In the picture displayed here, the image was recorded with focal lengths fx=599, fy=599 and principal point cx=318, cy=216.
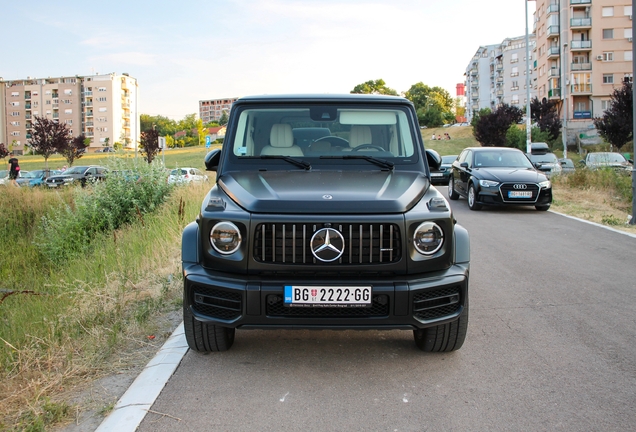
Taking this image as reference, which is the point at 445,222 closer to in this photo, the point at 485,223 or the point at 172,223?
the point at 172,223

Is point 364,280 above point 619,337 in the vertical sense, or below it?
above

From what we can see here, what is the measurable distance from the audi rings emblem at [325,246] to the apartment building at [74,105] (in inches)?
5403

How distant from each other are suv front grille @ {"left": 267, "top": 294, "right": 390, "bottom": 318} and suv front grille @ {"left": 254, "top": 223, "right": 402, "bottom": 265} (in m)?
0.26

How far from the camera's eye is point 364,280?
3.79 m

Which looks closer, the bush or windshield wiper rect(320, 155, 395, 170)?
windshield wiper rect(320, 155, 395, 170)

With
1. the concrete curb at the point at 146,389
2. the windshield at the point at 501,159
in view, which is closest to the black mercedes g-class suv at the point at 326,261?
the concrete curb at the point at 146,389

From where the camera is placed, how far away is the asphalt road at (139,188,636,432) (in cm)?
328

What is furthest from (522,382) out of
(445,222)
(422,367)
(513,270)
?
(513,270)

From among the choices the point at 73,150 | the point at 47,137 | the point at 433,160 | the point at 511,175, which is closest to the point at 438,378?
the point at 433,160

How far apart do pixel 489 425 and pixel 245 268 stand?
1.69 metres

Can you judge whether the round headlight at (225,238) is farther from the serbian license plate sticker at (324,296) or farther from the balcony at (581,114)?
the balcony at (581,114)

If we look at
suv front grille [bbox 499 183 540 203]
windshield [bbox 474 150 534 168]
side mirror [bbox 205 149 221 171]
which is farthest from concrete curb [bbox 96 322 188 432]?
windshield [bbox 474 150 534 168]

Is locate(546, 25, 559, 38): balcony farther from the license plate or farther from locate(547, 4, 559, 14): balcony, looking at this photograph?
the license plate

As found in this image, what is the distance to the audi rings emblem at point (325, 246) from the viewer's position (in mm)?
3756
